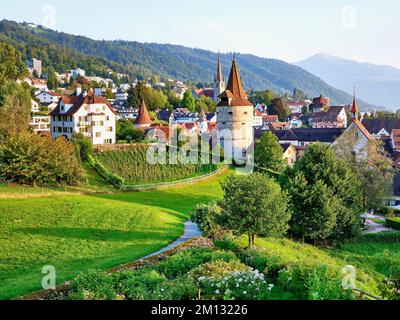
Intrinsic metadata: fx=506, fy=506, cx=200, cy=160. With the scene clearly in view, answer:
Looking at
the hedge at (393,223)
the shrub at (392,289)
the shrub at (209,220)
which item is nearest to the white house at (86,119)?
the shrub at (209,220)

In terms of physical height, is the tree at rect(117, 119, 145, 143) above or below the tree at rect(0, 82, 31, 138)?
below

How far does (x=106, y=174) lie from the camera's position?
3731 cm

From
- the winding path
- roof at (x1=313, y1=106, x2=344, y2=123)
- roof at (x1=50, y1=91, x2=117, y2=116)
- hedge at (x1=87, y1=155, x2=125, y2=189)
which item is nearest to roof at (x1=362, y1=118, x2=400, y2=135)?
roof at (x1=313, y1=106, x2=344, y2=123)

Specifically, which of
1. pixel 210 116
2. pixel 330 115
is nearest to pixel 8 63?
pixel 210 116

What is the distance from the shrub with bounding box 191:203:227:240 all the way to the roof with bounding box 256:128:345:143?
48416 mm

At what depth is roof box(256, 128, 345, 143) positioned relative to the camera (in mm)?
68688

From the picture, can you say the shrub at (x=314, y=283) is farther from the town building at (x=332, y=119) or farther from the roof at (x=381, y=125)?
the town building at (x=332, y=119)

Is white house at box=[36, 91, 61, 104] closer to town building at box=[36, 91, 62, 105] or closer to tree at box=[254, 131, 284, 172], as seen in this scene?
town building at box=[36, 91, 62, 105]

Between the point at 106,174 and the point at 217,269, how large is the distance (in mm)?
24771

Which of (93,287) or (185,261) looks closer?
(93,287)

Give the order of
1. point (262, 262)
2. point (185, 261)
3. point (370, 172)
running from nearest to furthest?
point (262, 262)
point (185, 261)
point (370, 172)

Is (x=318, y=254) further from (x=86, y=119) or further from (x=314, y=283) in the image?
(x=86, y=119)
